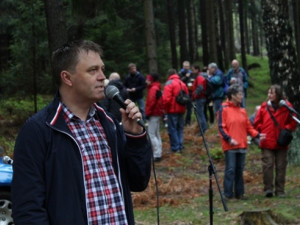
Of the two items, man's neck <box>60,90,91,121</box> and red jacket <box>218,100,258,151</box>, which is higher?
man's neck <box>60,90,91,121</box>

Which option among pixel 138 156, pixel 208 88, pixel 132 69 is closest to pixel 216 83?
pixel 208 88

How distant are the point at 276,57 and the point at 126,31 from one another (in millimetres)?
17540

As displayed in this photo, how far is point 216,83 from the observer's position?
665 inches

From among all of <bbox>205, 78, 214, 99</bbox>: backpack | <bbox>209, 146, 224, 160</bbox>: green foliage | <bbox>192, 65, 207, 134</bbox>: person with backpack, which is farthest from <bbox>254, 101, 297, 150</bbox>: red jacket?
<bbox>205, 78, 214, 99</bbox>: backpack

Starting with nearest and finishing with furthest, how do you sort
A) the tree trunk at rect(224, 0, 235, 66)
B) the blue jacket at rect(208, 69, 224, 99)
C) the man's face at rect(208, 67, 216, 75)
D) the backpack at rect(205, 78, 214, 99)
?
the backpack at rect(205, 78, 214, 99)
the blue jacket at rect(208, 69, 224, 99)
the man's face at rect(208, 67, 216, 75)
the tree trunk at rect(224, 0, 235, 66)

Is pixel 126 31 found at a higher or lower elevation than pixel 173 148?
higher

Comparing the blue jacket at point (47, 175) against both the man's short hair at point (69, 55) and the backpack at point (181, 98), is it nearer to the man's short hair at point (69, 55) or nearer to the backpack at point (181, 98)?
the man's short hair at point (69, 55)

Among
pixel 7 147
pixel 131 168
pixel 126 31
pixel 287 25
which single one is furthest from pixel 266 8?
pixel 126 31

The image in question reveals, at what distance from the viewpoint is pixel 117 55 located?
77.2ft

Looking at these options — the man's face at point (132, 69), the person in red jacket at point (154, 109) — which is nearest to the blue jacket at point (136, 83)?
the man's face at point (132, 69)

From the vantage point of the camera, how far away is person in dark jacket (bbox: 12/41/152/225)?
3014 mm

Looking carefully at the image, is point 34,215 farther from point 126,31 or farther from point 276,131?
point 126,31

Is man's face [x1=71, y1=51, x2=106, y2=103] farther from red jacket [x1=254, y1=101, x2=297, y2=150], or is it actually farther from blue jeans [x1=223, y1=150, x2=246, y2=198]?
red jacket [x1=254, y1=101, x2=297, y2=150]

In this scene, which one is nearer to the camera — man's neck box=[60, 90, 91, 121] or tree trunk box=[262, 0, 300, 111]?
man's neck box=[60, 90, 91, 121]
